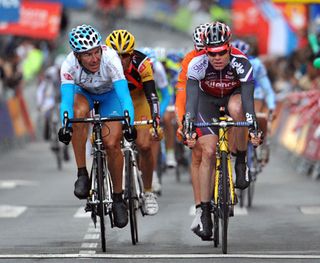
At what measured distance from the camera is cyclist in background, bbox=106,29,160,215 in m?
14.1

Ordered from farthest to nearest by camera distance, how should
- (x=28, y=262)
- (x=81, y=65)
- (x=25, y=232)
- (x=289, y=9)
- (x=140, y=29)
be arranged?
(x=140, y=29) → (x=289, y=9) → (x=25, y=232) → (x=81, y=65) → (x=28, y=262)

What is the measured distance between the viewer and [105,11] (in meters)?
56.2

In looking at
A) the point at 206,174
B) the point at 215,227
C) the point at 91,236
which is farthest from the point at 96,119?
the point at 91,236

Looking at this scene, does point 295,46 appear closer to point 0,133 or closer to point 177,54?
point 0,133

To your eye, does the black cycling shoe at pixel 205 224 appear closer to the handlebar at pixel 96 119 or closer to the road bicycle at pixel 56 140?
the handlebar at pixel 96 119

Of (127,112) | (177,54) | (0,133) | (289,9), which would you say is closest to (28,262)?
(127,112)

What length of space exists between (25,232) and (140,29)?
153 feet

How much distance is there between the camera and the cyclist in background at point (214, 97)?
1242 cm

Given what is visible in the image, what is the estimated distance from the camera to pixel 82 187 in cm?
1269

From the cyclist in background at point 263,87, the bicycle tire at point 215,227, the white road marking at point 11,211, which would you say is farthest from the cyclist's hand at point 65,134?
the cyclist in background at point 263,87

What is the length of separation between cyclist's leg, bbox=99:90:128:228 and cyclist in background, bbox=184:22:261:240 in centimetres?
73

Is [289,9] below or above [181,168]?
above

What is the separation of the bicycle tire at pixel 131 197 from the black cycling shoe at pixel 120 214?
245 millimetres

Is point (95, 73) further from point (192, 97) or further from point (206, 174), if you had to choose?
point (206, 174)
